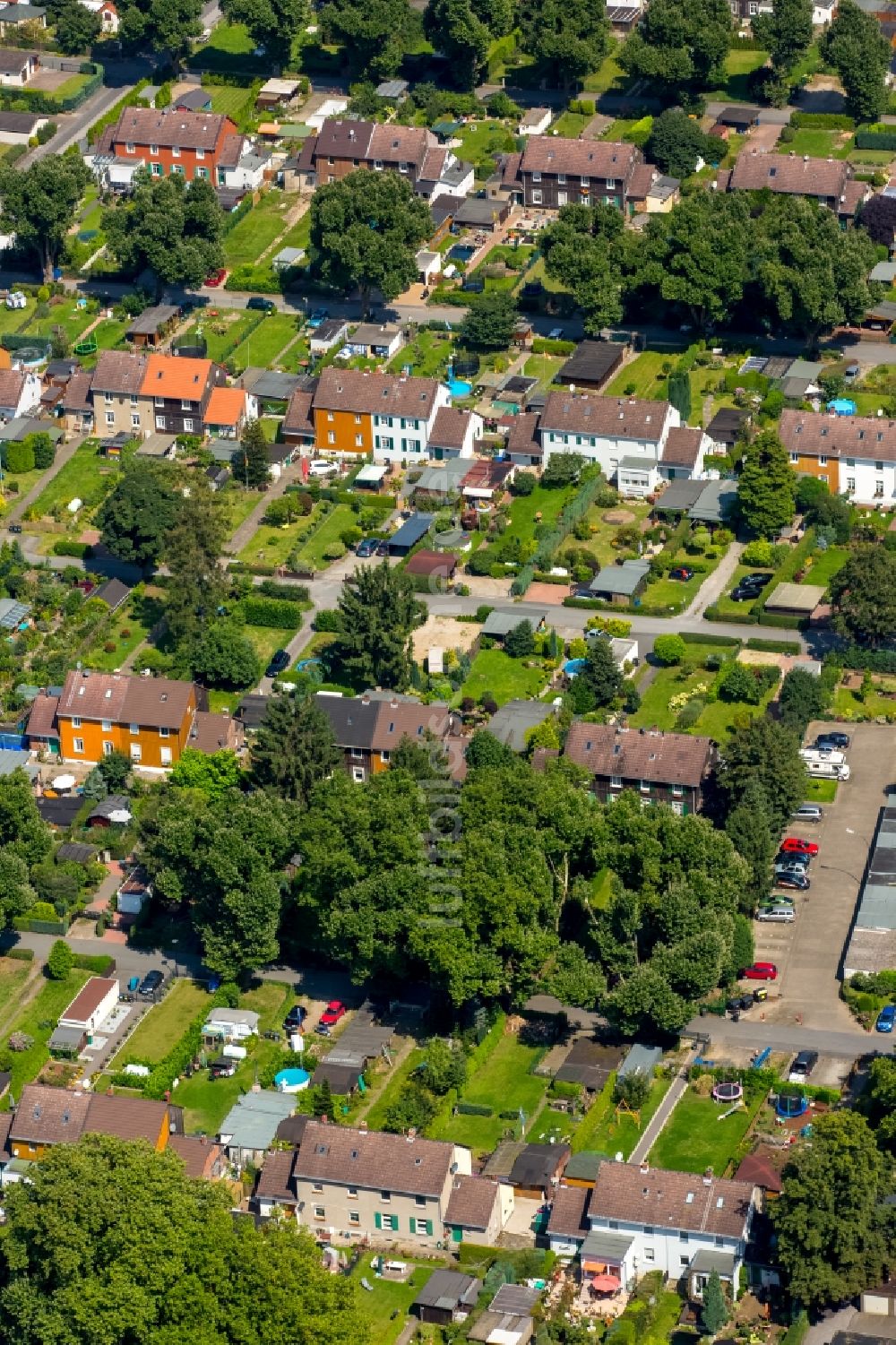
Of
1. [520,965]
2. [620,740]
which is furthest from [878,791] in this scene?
[520,965]

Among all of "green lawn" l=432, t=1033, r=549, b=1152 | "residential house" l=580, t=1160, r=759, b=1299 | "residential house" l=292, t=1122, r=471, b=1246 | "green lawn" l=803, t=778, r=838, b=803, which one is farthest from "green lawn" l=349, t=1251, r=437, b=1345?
"green lawn" l=803, t=778, r=838, b=803

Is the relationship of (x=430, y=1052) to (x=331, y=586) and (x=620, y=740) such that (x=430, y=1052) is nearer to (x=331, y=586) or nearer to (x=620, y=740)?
(x=620, y=740)

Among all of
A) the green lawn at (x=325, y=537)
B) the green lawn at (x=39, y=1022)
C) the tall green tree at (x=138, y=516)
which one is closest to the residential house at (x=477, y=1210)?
the green lawn at (x=39, y=1022)

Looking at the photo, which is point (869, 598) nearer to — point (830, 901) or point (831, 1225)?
point (830, 901)

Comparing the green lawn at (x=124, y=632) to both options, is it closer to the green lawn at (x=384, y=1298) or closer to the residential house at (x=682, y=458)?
the residential house at (x=682, y=458)

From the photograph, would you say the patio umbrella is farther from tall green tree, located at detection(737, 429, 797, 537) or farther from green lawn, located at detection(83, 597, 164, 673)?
tall green tree, located at detection(737, 429, 797, 537)

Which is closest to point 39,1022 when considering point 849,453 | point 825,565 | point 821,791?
point 821,791
